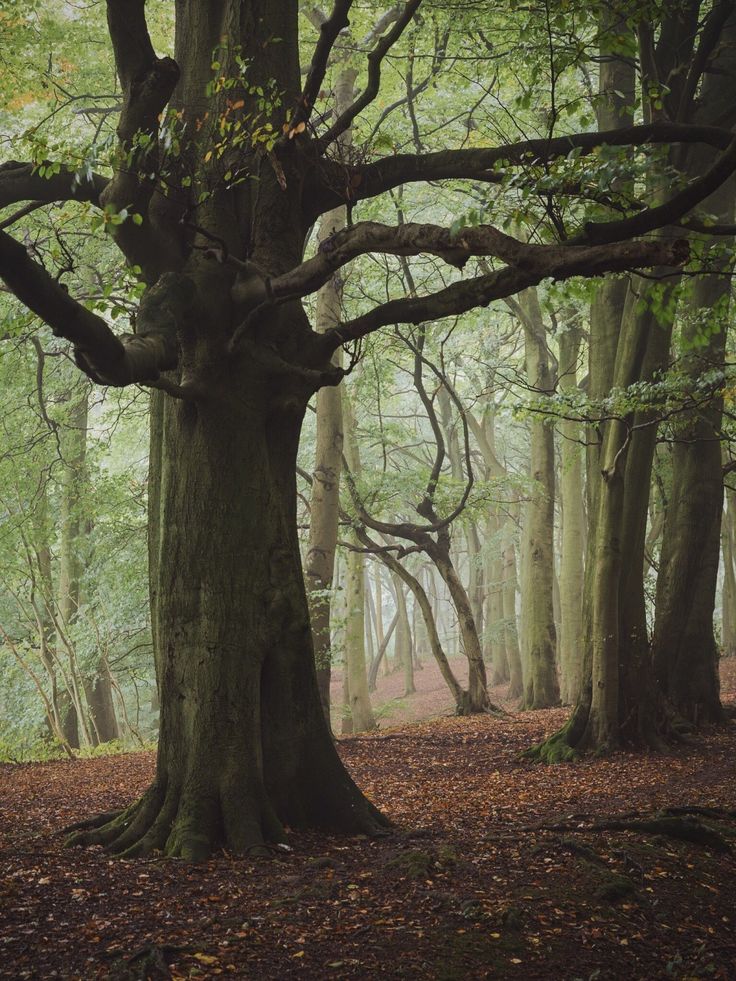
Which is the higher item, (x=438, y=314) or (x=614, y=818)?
(x=438, y=314)

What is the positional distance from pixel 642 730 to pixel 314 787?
495 centimetres

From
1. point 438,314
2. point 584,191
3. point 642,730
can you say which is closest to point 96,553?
point 642,730

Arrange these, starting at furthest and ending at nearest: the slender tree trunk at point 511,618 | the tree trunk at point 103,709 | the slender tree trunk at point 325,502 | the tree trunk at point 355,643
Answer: the slender tree trunk at point 511,618 < the tree trunk at point 103,709 < the tree trunk at point 355,643 < the slender tree trunk at point 325,502

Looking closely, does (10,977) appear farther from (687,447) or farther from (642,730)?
(687,447)

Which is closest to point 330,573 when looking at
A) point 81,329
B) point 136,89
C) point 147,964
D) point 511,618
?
point 136,89

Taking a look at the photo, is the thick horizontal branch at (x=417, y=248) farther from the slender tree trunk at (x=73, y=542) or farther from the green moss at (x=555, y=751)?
the slender tree trunk at (x=73, y=542)

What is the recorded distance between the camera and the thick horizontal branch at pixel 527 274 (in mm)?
4398

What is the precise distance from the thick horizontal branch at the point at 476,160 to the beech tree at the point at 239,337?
0.02 metres

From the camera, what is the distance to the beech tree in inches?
212

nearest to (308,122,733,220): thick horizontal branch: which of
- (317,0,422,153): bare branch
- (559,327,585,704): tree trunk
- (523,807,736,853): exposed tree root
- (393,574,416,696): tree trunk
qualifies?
(317,0,422,153): bare branch

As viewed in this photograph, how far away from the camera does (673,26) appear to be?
8.65 m

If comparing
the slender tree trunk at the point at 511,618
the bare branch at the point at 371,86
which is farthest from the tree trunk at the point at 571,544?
the bare branch at the point at 371,86

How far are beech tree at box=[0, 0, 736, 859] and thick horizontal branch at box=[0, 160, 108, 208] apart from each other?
0.05ft

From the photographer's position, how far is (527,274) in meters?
4.78
